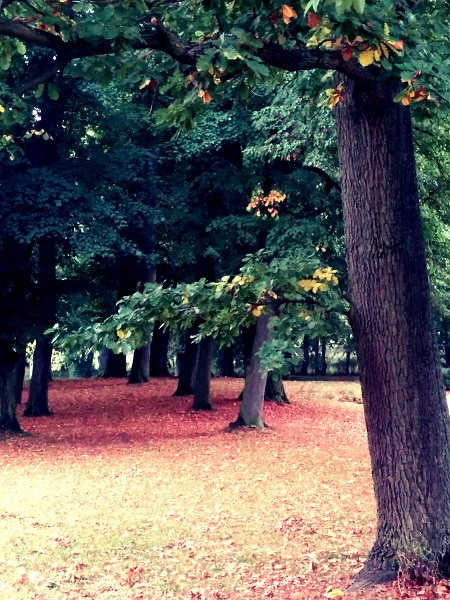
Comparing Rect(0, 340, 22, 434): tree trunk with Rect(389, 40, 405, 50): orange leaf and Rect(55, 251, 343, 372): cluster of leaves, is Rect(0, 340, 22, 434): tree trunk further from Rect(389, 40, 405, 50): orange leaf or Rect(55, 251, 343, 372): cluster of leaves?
Rect(389, 40, 405, 50): orange leaf

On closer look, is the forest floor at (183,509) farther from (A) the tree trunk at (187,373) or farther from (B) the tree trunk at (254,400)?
(A) the tree trunk at (187,373)

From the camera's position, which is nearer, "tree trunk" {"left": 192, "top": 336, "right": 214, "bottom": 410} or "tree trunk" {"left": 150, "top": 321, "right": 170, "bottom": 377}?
"tree trunk" {"left": 192, "top": 336, "right": 214, "bottom": 410}

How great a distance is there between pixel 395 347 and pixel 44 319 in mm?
11695

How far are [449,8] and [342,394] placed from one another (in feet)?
80.3

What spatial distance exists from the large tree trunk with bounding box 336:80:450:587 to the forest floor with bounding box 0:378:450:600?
0.42 metres

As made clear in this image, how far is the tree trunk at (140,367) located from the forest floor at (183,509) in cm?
732

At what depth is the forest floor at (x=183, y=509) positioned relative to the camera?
675 cm

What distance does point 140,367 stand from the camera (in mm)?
28328

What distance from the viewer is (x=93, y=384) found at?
2939 cm

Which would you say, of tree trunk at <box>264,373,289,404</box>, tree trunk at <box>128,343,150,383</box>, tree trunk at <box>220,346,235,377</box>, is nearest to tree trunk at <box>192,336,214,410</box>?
tree trunk at <box>264,373,289,404</box>

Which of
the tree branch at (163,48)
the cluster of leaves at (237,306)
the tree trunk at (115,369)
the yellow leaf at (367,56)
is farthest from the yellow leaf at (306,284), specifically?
the tree trunk at (115,369)

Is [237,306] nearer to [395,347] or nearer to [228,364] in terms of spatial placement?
[395,347]

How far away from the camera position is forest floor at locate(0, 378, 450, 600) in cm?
675

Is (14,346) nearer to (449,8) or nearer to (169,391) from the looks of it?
(169,391)
